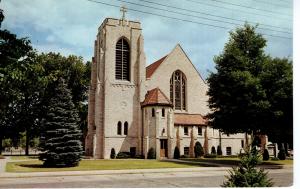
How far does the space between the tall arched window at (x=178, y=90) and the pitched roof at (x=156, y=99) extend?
92.6 inches

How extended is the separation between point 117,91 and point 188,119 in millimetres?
5609

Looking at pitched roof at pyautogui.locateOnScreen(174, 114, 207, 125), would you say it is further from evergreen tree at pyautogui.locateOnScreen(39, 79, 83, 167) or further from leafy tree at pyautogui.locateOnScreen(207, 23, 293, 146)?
evergreen tree at pyautogui.locateOnScreen(39, 79, 83, 167)

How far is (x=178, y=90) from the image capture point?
26.9m

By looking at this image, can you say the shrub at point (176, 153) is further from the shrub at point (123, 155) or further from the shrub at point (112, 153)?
the shrub at point (112, 153)

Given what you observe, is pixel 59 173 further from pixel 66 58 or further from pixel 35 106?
pixel 66 58

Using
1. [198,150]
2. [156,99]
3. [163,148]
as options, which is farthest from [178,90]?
[163,148]

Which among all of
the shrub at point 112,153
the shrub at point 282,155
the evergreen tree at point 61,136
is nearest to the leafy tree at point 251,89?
the shrub at point 282,155

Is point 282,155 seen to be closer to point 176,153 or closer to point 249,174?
point 176,153

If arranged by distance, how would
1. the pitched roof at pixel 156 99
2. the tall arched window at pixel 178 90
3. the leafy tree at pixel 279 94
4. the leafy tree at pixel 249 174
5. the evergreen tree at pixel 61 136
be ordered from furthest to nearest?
1. the tall arched window at pixel 178 90
2. the pitched roof at pixel 156 99
3. the evergreen tree at pixel 61 136
4. the leafy tree at pixel 279 94
5. the leafy tree at pixel 249 174

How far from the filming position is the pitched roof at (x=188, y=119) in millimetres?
25358

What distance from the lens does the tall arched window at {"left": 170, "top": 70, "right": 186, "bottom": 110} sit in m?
26.6

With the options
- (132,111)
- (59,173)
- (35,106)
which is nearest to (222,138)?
(132,111)

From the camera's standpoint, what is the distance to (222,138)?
2686 centimetres

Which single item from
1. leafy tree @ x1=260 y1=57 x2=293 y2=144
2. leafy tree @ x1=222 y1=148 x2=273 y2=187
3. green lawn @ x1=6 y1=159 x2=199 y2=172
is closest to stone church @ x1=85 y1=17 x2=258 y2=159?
green lawn @ x1=6 y1=159 x2=199 y2=172
